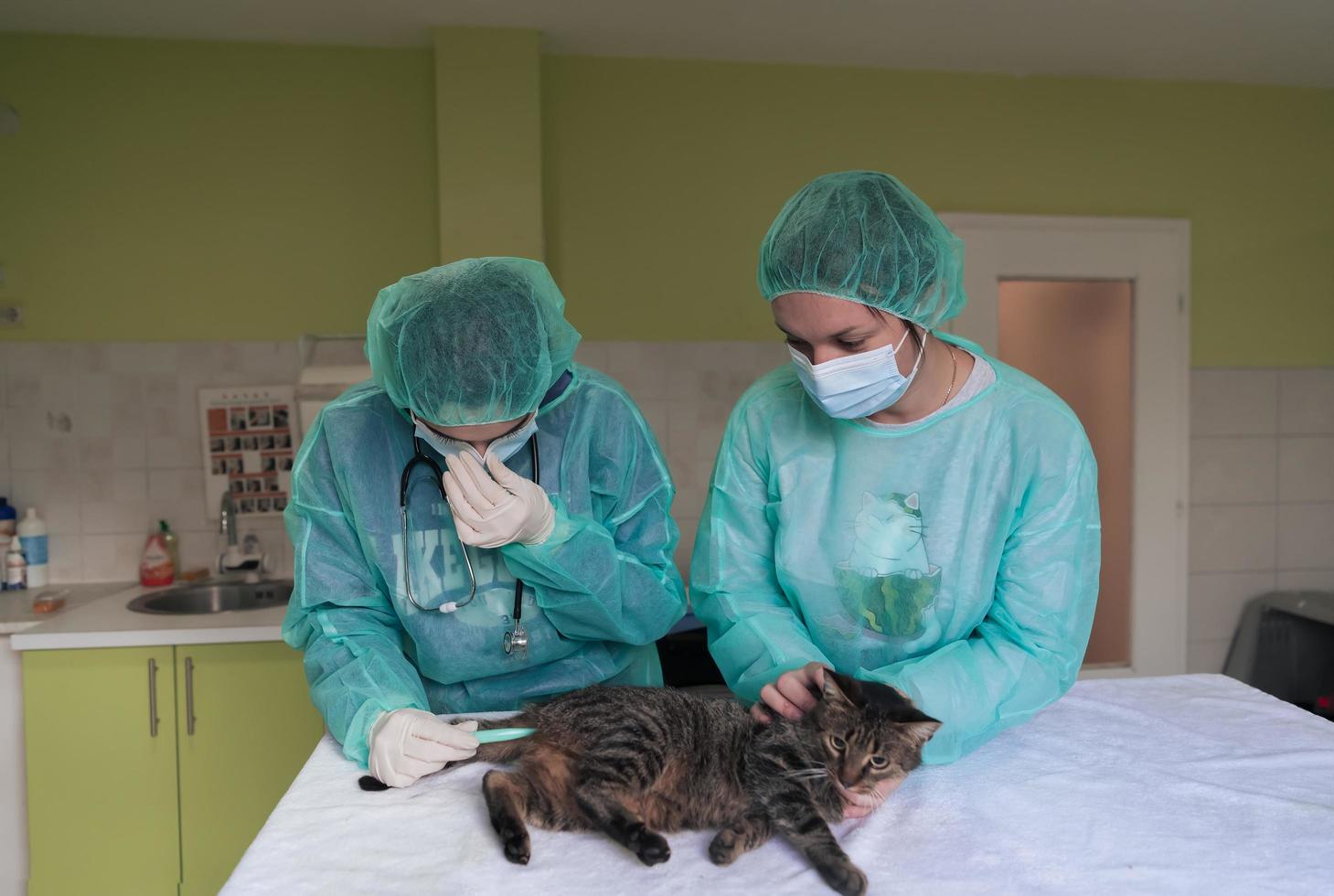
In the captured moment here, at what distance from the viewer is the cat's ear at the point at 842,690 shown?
1.21 meters

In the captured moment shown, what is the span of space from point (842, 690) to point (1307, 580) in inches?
146

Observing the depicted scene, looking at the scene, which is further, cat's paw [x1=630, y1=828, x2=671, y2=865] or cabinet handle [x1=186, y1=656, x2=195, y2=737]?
cabinet handle [x1=186, y1=656, x2=195, y2=737]

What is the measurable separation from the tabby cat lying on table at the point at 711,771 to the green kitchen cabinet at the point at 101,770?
1818 millimetres

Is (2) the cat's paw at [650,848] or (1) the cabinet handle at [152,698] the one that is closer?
(2) the cat's paw at [650,848]

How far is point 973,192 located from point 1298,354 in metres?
1.60

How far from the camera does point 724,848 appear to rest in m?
1.08

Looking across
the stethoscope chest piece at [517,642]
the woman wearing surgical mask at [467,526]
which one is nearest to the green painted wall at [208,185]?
the woman wearing surgical mask at [467,526]

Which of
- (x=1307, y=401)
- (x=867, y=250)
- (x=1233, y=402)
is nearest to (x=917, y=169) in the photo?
(x=1233, y=402)

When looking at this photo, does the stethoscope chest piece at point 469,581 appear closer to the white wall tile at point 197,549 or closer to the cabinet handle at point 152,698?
the cabinet handle at point 152,698

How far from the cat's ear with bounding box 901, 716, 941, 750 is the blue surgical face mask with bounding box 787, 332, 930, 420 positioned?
0.52 meters

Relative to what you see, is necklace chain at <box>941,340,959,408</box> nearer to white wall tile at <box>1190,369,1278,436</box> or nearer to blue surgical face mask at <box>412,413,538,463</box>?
blue surgical face mask at <box>412,413,538,463</box>

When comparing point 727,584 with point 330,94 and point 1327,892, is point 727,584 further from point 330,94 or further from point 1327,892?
point 330,94

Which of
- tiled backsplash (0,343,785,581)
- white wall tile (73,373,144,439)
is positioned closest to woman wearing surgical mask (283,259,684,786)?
tiled backsplash (0,343,785,581)

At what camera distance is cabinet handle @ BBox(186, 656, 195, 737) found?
2.67 m
